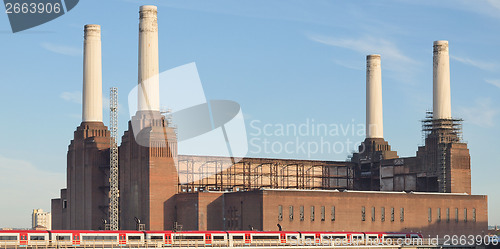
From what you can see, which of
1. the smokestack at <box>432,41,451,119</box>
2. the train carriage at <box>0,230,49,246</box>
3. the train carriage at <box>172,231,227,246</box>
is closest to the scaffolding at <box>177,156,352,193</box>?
the smokestack at <box>432,41,451,119</box>

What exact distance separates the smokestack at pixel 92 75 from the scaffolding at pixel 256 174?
18142mm

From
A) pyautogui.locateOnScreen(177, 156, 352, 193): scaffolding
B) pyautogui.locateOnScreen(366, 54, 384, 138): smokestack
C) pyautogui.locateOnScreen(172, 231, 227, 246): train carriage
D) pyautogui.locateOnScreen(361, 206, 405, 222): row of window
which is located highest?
pyautogui.locateOnScreen(366, 54, 384, 138): smokestack

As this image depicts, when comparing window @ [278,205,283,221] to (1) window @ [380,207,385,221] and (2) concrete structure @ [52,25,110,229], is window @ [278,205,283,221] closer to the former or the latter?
(1) window @ [380,207,385,221]

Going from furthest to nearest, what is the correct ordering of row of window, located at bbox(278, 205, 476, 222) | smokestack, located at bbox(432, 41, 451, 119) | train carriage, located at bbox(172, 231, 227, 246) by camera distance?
smokestack, located at bbox(432, 41, 451, 119) → row of window, located at bbox(278, 205, 476, 222) → train carriage, located at bbox(172, 231, 227, 246)

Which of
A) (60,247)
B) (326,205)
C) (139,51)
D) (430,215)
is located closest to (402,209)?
(430,215)

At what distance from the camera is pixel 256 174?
158000 mm

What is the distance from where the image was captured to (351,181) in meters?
169

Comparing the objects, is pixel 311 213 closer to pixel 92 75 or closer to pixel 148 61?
pixel 148 61

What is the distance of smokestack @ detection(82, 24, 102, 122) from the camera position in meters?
152

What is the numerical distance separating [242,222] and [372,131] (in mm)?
49208

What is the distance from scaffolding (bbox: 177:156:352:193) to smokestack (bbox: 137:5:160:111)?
38.1 ft

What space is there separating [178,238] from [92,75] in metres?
51.7

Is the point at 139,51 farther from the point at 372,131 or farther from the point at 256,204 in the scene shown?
the point at 372,131

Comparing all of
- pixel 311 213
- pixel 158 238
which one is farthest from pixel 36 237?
pixel 311 213
